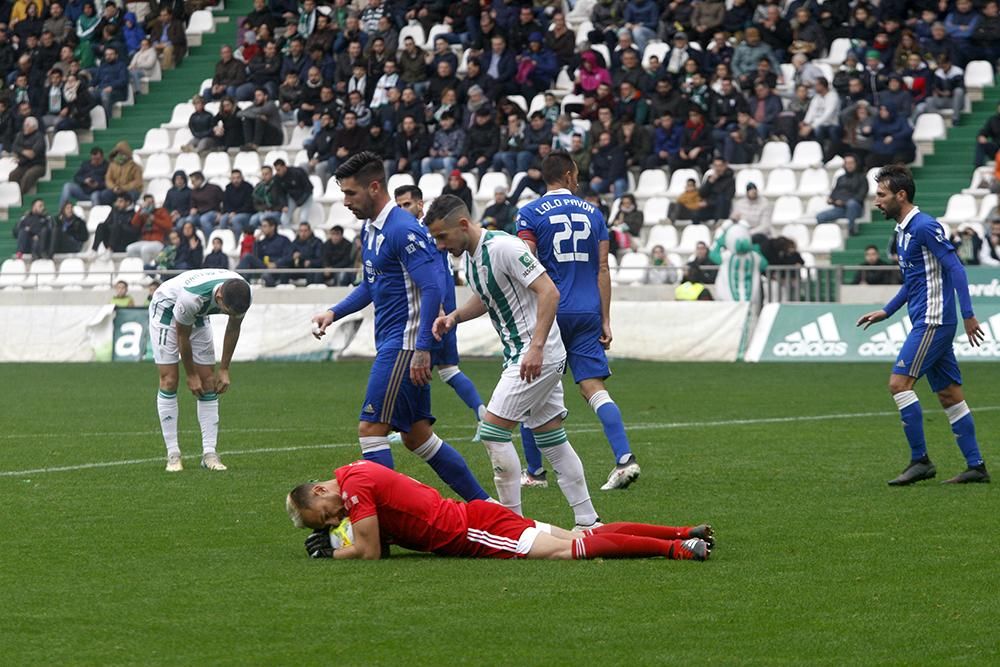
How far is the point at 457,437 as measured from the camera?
15250 millimetres

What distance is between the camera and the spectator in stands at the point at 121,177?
34312 millimetres

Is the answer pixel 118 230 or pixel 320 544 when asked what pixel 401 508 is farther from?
pixel 118 230

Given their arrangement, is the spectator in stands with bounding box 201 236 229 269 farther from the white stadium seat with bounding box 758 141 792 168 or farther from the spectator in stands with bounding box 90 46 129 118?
the white stadium seat with bounding box 758 141 792 168

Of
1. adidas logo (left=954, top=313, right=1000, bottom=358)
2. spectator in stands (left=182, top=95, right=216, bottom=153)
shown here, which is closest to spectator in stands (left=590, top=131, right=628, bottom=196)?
adidas logo (left=954, top=313, right=1000, bottom=358)

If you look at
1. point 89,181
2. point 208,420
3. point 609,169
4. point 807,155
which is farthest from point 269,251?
point 208,420

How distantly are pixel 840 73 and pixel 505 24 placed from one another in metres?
6.94

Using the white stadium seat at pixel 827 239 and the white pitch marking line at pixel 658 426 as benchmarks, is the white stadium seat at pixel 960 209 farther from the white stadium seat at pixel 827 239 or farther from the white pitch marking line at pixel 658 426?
the white pitch marking line at pixel 658 426

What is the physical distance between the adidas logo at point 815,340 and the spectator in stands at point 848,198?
377 cm

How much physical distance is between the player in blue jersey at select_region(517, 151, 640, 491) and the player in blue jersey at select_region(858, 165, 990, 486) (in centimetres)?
188

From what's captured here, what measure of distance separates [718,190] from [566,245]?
59.4ft

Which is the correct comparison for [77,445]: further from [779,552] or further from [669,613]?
[669,613]

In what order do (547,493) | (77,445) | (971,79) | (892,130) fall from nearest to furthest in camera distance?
(547,493) → (77,445) → (892,130) → (971,79)

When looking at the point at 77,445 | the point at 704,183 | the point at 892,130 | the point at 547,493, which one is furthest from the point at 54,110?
the point at 547,493

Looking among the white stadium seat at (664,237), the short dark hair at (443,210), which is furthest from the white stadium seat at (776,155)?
the short dark hair at (443,210)
